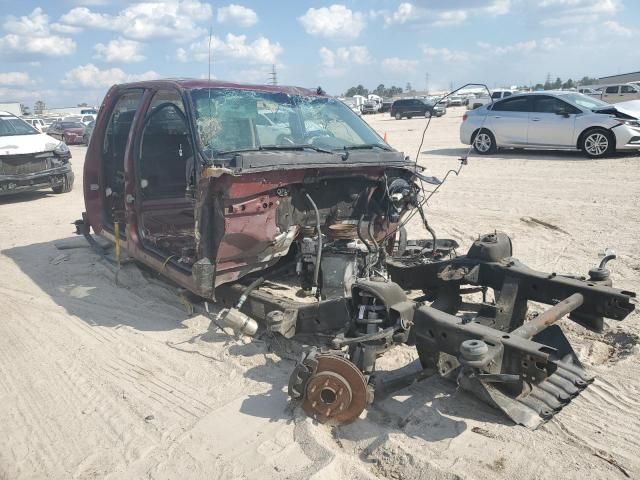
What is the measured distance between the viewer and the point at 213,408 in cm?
363

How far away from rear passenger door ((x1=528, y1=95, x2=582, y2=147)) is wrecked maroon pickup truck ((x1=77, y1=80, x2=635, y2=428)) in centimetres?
1041

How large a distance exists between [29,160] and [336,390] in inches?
433

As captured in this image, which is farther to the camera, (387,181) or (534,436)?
(387,181)

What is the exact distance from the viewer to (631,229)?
739cm

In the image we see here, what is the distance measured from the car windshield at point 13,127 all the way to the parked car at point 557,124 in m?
10.4

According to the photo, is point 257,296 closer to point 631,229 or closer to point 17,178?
point 631,229

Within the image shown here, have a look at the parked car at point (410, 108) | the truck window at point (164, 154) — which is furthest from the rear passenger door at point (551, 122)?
the parked car at point (410, 108)

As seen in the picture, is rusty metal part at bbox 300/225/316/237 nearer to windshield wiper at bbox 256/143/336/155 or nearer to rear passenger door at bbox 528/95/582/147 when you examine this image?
windshield wiper at bbox 256/143/336/155

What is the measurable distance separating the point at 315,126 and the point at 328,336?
213 centimetres

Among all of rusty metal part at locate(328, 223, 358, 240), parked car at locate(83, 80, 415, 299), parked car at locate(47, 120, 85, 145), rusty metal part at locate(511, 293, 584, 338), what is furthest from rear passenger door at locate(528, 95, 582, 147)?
parked car at locate(47, 120, 85, 145)

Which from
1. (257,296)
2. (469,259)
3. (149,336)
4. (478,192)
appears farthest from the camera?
(478,192)

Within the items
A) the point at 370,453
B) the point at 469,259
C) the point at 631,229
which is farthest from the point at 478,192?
the point at 370,453

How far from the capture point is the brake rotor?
3182mm

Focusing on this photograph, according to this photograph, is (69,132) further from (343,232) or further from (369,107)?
(369,107)
